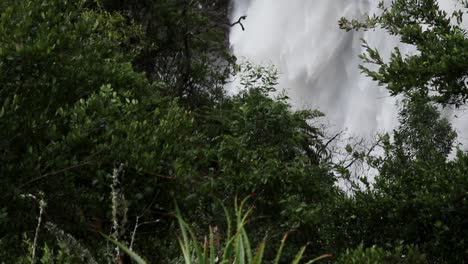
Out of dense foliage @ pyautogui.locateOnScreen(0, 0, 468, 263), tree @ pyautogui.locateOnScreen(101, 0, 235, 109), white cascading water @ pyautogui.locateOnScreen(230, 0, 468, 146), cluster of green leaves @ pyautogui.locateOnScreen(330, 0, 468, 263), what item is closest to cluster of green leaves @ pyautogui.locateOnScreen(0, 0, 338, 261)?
dense foliage @ pyautogui.locateOnScreen(0, 0, 468, 263)

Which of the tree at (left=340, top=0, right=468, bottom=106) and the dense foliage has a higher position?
the tree at (left=340, top=0, right=468, bottom=106)

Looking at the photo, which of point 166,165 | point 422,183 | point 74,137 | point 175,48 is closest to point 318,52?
point 175,48

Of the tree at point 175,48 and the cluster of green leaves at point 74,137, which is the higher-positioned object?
the tree at point 175,48

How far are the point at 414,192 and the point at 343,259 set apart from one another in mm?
1338

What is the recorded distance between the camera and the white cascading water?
88.2 feet

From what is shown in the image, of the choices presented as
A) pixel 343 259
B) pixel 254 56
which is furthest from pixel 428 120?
pixel 254 56

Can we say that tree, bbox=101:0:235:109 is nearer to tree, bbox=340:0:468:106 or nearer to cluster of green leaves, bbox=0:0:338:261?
cluster of green leaves, bbox=0:0:338:261

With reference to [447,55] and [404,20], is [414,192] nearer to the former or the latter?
[447,55]

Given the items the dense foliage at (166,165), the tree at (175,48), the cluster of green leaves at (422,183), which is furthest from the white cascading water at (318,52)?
the cluster of green leaves at (422,183)

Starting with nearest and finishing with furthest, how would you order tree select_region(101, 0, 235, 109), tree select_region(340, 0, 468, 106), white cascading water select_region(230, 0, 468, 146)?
tree select_region(340, 0, 468, 106) → tree select_region(101, 0, 235, 109) → white cascading water select_region(230, 0, 468, 146)

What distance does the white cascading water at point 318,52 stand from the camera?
88.2ft

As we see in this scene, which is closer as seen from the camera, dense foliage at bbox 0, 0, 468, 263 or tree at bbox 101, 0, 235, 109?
dense foliage at bbox 0, 0, 468, 263

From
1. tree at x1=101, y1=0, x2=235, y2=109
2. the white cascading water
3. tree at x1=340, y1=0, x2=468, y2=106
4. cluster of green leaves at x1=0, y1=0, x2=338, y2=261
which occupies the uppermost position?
the white cascading water

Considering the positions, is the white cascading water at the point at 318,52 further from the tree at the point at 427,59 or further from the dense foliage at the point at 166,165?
the tree at the point at 427,59
